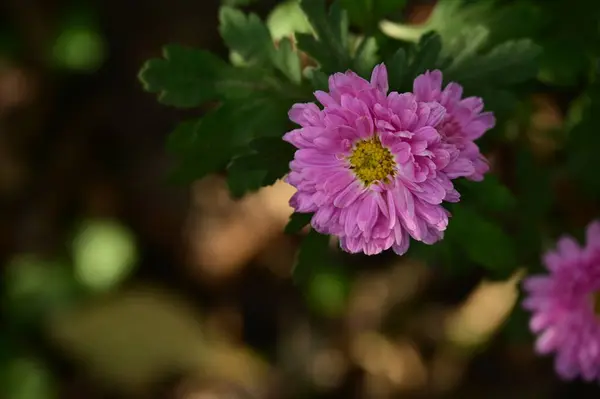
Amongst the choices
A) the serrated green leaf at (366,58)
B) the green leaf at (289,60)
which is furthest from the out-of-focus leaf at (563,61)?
the green leaf at (289,60)

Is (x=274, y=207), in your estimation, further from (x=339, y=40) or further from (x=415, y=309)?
(x=339, y=40)

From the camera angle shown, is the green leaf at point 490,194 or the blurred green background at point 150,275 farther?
the blurred green background at point 150,275

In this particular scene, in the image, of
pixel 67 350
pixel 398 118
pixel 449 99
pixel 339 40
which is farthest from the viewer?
pixel 67 350

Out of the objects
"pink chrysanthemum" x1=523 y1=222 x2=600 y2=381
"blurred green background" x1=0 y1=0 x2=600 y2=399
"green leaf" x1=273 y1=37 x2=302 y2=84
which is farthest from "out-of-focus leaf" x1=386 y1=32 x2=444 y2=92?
"blurred green background" x1=0 y1=0 x2=600 y2=399

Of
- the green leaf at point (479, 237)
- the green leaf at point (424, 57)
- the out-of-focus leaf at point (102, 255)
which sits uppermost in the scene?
the green leaf at point (424, 57)

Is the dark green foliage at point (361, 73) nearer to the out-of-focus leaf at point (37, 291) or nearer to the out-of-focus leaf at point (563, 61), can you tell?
the out-of-focus leaf at point (563, 61)

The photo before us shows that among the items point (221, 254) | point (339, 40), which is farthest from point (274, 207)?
point (339, 40)
